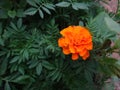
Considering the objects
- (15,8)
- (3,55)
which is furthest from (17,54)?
(15,8)

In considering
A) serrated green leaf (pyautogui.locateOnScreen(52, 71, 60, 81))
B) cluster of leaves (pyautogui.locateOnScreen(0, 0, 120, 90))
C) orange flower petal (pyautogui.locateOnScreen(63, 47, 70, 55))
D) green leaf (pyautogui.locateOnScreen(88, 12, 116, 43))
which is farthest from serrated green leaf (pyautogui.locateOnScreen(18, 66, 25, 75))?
green leaf (pyautogui.locateOnScreen(88, 12, 116, 43))

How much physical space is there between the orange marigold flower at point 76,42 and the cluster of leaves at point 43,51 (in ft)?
0.23

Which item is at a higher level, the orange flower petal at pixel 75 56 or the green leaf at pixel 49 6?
the green leaf at pixel 49 6

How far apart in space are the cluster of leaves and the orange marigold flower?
0.07m

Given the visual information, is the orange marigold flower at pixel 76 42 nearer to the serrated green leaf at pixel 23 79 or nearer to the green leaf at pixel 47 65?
the green leaf at pixel 47 65

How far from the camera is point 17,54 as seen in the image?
152 centimetres

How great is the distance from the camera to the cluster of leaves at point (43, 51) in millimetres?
1519

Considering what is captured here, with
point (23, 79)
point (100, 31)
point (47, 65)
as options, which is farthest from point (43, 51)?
point (100, 31)

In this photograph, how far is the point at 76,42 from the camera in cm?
141

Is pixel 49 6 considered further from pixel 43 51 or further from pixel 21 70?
pixel 21 70

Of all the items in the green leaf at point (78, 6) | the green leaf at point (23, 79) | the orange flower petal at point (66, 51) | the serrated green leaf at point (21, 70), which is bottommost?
the green leaf at point (23, 79)

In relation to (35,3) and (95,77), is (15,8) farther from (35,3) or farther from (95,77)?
(95,77)

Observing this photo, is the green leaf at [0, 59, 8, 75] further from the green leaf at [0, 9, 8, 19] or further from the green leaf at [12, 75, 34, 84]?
the green leaf at [0, 9, 8, 19]

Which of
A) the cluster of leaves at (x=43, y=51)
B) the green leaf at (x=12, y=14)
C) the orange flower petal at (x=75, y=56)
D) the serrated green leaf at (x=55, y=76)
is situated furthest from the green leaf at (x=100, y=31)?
the green leaf at (x=12, y=14)
